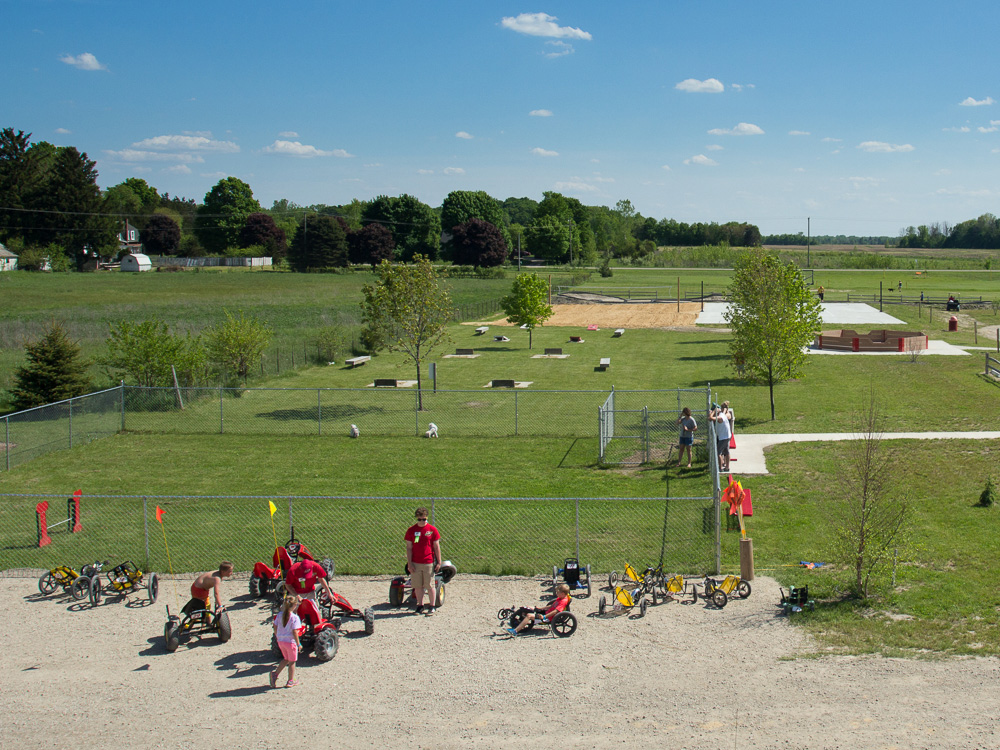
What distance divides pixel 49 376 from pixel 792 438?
24.4 m

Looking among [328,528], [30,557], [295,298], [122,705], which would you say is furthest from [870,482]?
[295,298]

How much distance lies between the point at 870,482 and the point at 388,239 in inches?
4508

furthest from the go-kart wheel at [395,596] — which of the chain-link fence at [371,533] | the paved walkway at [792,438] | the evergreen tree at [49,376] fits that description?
the evergreen tree at [49,376]

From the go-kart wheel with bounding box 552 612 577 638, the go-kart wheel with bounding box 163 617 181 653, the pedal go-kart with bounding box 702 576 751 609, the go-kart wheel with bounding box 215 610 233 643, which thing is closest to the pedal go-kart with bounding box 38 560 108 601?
the go-kart wheel with bounding box 163 617 181 653

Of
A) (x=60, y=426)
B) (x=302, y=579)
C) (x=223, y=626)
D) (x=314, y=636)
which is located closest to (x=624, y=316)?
(x=60, y=426)

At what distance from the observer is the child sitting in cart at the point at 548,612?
40.5 feet

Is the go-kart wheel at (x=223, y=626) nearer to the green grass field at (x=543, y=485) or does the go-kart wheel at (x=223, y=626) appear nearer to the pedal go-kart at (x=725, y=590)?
the green grass field at (x=543, y=485)

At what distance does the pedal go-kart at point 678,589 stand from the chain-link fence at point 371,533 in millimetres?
663

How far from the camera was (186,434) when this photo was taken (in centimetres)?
2736

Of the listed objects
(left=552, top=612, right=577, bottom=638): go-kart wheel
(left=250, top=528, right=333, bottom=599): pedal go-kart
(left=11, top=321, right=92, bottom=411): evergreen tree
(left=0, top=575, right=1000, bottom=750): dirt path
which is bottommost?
(left=0, top=575, right=1000, bottom=750): dirt path

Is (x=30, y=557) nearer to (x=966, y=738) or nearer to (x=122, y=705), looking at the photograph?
(x=122, y=705)

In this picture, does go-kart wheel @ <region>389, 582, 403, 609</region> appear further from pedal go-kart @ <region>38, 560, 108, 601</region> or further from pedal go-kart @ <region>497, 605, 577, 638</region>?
pedal go-kart @ <region>38, 560, 108, 601</region>

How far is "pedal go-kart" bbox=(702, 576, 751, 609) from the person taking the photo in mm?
13102

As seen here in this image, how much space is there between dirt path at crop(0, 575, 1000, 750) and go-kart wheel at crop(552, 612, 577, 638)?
145 mm
